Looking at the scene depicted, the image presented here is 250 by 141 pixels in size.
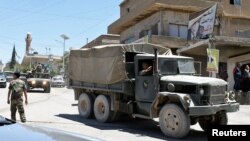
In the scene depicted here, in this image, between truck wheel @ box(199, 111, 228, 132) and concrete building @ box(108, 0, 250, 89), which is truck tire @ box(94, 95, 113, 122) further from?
concrete building @ box(108, 0, 250, 89)

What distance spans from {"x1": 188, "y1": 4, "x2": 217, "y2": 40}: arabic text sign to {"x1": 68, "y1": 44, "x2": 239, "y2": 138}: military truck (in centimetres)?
1069

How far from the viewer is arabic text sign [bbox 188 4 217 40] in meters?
24.2

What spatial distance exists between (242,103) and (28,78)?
20.5m

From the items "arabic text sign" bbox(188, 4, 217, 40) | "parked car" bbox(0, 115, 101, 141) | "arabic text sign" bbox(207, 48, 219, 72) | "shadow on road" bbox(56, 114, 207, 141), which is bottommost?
"shadow on road" bbox(56, 114, 207, 141)

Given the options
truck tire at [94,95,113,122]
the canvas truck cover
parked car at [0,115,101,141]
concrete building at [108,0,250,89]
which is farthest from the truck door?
concrete building at [108,0,250,89]

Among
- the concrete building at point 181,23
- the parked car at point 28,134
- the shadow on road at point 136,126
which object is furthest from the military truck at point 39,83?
the parked car at point 28,134

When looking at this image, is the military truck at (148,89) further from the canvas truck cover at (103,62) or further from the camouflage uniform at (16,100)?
the camouflage uniform at (16,100)

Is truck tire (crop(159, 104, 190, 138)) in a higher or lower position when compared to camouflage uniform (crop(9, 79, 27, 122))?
lower

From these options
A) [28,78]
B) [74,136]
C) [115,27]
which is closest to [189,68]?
[74,136]

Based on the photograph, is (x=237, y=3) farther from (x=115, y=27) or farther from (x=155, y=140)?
(x=155, y=140)

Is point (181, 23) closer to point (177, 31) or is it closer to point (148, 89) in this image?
point (177, 31)

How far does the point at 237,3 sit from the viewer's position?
37.2 metres

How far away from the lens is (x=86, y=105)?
15.0 metres

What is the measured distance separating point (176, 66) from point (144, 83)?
111cm
